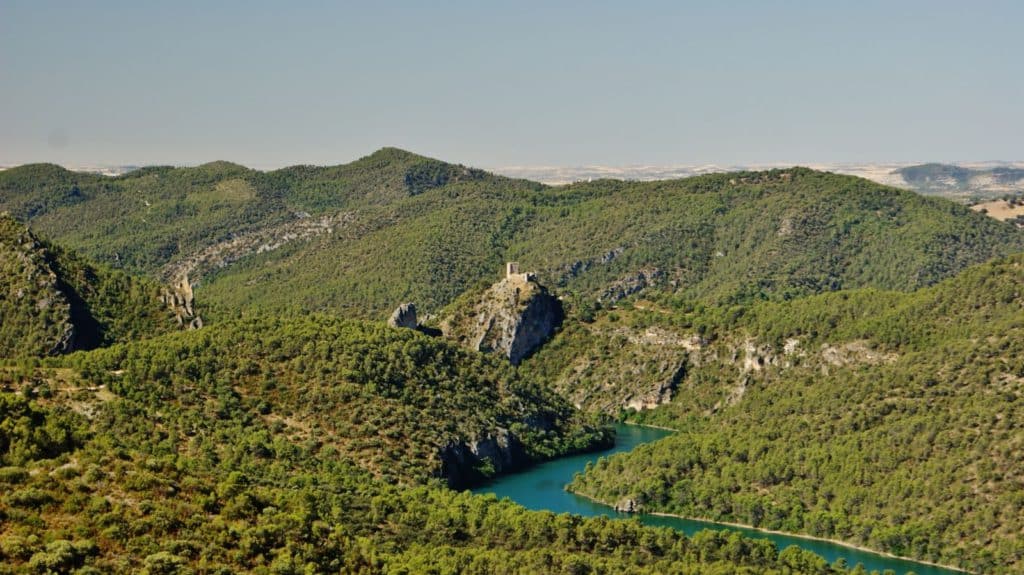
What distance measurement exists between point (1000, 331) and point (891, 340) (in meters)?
19.3

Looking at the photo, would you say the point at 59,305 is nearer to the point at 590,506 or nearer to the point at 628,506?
the point at 590,506

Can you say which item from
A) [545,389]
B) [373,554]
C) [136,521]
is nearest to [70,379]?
[373,554]

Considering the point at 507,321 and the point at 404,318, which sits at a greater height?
the point at 404,318

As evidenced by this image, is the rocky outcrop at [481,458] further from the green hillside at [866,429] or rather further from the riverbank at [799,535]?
the riverbank at [799,535]

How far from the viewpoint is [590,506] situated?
131 meters

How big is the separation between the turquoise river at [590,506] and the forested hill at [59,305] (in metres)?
54.3

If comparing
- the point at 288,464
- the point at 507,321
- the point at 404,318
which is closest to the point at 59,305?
the point at 404,318

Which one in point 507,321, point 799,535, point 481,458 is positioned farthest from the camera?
point 507,321

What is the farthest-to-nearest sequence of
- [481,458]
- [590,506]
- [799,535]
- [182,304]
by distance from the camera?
[182,304], [481,458], [590,506], [799,535]

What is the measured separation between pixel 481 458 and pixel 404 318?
40.2 meters

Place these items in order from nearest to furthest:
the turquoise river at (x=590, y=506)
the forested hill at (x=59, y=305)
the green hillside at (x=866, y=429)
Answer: the turquoise river at (x=590, y=506) → the green hillside at (x=866, y=429) → the forested hill at (x=59, y=305)

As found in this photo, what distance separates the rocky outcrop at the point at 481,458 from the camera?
436 feet

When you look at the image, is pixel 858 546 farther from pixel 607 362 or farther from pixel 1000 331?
pixel 607 362

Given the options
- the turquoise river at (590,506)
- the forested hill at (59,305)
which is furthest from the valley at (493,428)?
the turquoise river at (590,506)
